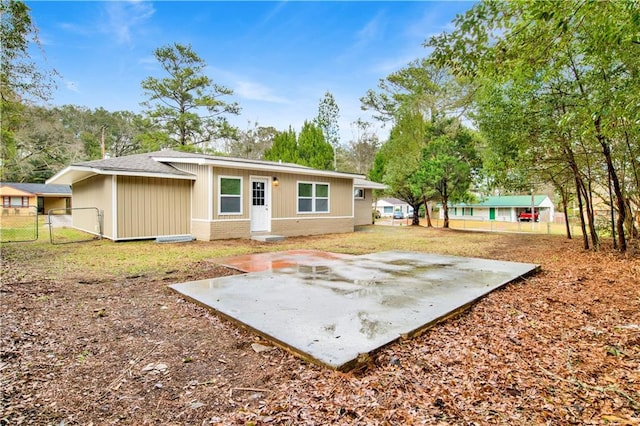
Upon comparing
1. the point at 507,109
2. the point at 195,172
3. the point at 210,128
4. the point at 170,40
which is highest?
the point at 170,40

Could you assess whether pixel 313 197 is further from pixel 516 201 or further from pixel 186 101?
pixel 516 201

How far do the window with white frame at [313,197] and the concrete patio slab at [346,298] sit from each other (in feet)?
21.2

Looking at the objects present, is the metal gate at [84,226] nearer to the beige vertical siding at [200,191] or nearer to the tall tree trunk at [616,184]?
the beige vertical siding at [200,191]

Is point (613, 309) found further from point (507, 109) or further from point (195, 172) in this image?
point (195, 172)

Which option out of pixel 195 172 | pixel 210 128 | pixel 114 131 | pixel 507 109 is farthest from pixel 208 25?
pixel 114 131

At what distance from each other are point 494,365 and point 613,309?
241 cm

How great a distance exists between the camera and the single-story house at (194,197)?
32.2ft

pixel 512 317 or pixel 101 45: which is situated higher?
pixel 101 45

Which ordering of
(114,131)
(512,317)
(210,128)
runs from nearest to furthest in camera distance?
(512,317) < (210,128) < (114,131)

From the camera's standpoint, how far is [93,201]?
1193 centimetres

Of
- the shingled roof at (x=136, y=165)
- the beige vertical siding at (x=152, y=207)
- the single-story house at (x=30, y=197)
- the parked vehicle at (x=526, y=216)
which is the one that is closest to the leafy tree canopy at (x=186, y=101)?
the shingled roof at (x=136, y=165)

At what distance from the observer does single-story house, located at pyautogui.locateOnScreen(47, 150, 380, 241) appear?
9.80m

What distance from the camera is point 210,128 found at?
77.9 feet

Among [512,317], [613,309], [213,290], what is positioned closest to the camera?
[512,317]
